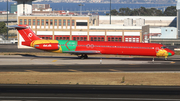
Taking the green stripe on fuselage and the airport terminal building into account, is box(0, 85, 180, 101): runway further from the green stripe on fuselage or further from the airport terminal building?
the airport terminal building

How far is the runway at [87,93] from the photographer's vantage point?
2269cm

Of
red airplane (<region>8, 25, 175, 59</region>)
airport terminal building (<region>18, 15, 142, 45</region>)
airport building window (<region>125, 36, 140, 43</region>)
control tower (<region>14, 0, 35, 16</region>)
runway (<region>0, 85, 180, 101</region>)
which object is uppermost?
control tower (<region>14, 0, 35, 16</region>)

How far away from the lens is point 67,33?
80250 mm

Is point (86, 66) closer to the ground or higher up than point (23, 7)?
closer to the ground

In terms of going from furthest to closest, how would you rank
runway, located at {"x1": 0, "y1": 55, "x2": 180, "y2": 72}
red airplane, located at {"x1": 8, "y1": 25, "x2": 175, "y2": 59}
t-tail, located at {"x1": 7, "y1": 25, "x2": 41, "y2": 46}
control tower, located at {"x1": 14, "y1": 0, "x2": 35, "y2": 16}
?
control tower, located at {"x1": 14, "y1": 0, "x2": 35, "y2": 16} → t-tail, located at {"x1": 7, "y1": 25, "x2": 41, "y2": 46} → red airplane, located at {"x1": 8, "y1": 25, "x2": 175, "y2": 59} → runway, located at {"x1": 0, "y1": 55, "x2": 180, "y2": 72}

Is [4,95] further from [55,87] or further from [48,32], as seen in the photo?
[48,32]

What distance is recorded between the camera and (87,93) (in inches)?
964

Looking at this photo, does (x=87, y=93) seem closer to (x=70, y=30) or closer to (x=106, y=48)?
(x=106, y=48)

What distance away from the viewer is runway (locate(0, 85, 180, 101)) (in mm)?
22688

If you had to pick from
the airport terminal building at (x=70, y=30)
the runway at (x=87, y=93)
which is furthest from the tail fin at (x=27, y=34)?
the runway at (x=87, y=93)

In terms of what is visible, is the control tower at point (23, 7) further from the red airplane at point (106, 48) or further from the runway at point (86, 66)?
the runway at point (86, 66)

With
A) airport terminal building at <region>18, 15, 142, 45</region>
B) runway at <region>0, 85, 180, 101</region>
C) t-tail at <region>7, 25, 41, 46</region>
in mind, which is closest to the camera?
runway at <region>0, 85, 180, 101</region>

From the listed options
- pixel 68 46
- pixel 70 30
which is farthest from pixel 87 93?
pixel 70 30

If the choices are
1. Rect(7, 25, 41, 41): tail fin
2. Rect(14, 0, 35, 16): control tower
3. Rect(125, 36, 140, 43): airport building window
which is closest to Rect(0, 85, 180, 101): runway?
Rect(7, 25, 41, 41): tail fin
